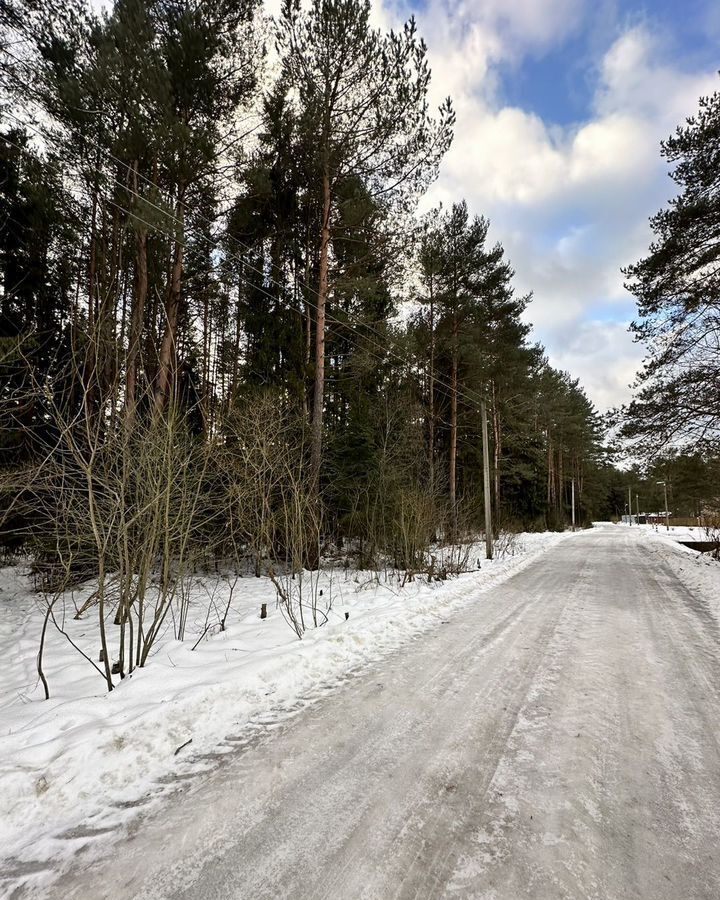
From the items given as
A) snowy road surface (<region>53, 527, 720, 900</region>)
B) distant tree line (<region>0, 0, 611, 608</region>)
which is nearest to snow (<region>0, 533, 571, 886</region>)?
snowy road surface (<region>53, 527, 720, 900</region>)

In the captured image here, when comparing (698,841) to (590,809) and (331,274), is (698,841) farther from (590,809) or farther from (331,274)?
(331,274)

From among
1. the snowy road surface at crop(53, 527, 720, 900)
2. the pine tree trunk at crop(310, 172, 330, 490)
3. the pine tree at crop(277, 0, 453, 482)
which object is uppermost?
the pine tree at crop(277, 0, 453, 482)

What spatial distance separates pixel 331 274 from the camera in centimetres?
1224

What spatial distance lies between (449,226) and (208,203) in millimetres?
11637

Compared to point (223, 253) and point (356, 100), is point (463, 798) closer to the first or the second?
point (223, 253)

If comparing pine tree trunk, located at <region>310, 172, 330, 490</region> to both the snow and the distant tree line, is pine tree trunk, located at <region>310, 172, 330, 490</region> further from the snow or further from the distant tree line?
the snow

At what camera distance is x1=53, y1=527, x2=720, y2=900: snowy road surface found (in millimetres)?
1891

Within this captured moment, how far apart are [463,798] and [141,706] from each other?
2496 mm

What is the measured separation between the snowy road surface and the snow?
275mm

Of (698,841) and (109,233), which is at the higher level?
(109,233)

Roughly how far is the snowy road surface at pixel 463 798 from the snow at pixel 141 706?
28 centimetres

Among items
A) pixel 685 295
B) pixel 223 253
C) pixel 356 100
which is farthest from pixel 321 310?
pixel 685 295

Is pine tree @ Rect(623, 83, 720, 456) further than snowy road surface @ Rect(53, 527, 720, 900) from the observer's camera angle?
Yes

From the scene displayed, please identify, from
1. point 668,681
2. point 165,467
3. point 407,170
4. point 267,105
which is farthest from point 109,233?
point 668,681
